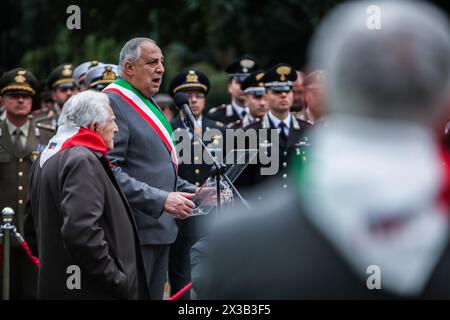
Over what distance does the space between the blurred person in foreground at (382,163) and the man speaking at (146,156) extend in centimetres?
366

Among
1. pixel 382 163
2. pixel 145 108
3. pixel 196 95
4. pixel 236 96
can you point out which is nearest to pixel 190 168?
pixel 196 95

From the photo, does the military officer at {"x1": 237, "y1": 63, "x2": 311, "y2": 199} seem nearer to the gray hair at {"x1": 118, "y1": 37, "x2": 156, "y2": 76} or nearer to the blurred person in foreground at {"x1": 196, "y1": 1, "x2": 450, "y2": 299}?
the gray hair at {"x1": 118, "y1": 37, "x2": 156, "y2": 76}

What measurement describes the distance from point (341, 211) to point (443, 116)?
1.01ft

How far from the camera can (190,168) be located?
804 cm

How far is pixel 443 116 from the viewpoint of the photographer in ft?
6.49

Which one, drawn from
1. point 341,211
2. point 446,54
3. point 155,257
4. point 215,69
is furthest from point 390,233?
point 215,69

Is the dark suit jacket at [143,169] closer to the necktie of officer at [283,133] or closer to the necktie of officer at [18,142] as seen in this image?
the necktie of officer at [283,133]

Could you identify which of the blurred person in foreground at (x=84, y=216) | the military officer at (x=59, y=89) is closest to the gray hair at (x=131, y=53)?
the blurred person in foreground at (x=84, y=216)

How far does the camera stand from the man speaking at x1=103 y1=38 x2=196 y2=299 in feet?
18.6

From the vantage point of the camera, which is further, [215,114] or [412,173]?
[215,114]

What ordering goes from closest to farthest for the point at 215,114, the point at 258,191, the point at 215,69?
the point at 258,191, the point at 215,114, the point at 215,69

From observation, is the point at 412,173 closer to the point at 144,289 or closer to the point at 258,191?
the point at 144,289

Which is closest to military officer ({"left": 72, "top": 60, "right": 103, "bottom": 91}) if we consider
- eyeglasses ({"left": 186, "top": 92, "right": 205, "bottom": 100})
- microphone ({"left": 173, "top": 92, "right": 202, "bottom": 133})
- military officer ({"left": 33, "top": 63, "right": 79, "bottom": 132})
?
military officer ({"left": 33, "top": 63, "right": 79, "bottom": 132})

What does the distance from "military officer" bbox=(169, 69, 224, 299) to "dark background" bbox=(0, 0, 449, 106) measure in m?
8.87
